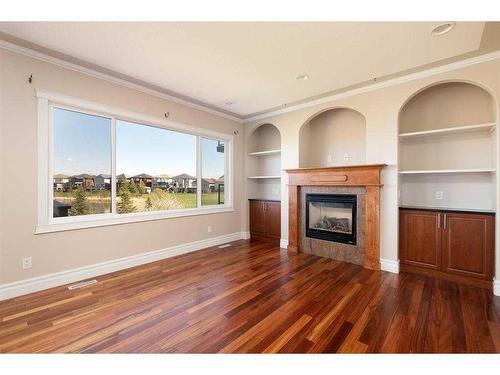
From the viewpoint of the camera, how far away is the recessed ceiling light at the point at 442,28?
6.73 feet

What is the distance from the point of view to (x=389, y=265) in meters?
3.28

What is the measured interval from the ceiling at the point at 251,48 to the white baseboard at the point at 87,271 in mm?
2589

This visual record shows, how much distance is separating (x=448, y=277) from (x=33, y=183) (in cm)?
518

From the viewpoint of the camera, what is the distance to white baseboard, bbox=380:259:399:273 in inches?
127

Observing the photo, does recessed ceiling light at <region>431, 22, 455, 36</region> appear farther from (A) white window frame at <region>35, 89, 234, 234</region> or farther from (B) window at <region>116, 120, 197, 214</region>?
(B) window at <region>116, 120, 197, 214</region>

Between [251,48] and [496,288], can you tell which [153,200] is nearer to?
[251,48]

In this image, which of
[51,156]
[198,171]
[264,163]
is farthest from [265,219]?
[51,156]

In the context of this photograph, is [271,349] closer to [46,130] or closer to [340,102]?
[46,130]

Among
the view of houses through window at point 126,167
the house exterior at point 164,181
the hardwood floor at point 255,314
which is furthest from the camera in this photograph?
the house exterior at point 164,181

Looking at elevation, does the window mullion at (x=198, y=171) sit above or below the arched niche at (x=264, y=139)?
below

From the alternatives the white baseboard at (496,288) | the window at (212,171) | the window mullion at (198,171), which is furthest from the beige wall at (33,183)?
the white baseboard at (496,288)

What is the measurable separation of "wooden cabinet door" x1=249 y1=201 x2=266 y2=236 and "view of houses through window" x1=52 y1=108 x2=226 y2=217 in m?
0.89

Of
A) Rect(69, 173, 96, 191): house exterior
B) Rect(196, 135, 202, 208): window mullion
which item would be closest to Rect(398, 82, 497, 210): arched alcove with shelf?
Rect(196, 135, 202, 208): window mullion

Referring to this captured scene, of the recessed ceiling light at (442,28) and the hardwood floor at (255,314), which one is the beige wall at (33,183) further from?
the recessed ceiling light at (442,28)
